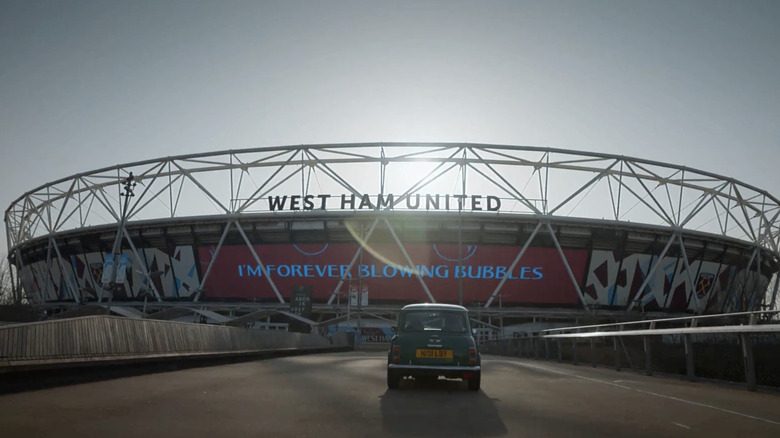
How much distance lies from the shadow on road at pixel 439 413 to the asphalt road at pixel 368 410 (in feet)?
0.05

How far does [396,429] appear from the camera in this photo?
6.52m

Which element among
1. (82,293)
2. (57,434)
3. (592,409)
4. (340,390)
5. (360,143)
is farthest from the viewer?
(82,293)

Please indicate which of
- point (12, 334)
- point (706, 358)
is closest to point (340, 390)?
point (12, 334)

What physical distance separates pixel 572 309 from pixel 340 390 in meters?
49.7

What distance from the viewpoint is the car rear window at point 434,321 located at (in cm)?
1216

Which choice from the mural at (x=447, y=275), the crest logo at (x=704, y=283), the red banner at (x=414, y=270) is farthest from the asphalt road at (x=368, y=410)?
the crest logo at (x=704, y=283)

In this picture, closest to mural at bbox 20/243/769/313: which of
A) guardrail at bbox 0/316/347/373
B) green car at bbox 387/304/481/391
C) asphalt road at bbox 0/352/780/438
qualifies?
guardrail at bbox 0/316/347/373

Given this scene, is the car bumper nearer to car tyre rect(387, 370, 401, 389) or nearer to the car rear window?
car tyre rect(387, 370, 401, 389)

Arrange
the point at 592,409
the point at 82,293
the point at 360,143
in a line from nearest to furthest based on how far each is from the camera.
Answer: the point at 592,409, the point at 360,143, the point at 82,293

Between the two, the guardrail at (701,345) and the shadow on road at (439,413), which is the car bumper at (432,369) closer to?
the shadow on road at (439,413)

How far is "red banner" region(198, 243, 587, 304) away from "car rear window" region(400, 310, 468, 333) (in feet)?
137

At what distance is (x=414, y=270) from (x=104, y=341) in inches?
1779

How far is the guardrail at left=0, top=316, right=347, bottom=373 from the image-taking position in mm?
8703

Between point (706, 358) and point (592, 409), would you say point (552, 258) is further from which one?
point (592, 409)
